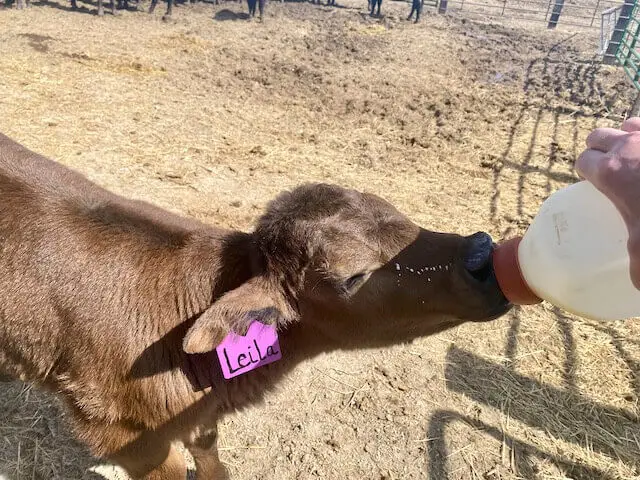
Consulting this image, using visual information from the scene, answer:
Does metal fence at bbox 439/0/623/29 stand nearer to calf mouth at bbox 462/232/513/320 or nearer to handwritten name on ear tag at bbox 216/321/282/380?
calf mouth at bbox 462/232/513/320

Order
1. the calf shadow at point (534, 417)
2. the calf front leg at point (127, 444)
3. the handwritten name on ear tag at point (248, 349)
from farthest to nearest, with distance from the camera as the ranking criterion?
the calf shadow at point (534, 417) < the calf front leg at point (127, 444) < the handwritten name on ear tag at point (248, 349)

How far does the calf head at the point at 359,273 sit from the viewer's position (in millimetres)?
2082

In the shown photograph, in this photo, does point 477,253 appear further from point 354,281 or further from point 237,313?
point 237,313

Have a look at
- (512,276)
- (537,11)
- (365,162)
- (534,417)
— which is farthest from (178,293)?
(537,11)

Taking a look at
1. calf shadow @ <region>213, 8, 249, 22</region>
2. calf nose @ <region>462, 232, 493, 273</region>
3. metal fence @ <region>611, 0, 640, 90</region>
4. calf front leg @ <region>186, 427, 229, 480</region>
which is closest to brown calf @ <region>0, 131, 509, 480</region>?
calf nose @ <region>462, 232, 493, 273</region>

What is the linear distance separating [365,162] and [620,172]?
539 cm

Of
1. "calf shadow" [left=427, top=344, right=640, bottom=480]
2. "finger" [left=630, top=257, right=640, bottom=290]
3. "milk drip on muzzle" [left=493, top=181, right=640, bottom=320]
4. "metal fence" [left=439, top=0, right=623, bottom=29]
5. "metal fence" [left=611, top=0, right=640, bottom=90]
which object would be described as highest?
"finger" [left=630, top=257, right=640, bottom=290]

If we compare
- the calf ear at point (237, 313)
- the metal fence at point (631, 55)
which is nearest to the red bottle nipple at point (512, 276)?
the calf ear at point (237, 313)

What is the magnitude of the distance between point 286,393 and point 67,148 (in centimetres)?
448

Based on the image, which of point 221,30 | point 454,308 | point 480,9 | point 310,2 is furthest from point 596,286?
point 480,9

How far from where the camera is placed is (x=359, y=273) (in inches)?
86.0

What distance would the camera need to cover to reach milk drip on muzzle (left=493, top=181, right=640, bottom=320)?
1548 mm

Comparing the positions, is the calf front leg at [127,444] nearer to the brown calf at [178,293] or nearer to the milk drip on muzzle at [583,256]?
the brown calf at [178,293]

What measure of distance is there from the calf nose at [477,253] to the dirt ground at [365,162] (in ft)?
4.64
